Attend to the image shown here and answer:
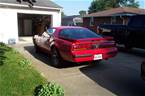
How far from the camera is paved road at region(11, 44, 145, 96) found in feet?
19.9

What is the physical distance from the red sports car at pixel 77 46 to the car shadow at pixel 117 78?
47 centimetres

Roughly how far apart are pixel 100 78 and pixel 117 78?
489mm

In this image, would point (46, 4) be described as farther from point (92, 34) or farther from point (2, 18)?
point (92, 34)

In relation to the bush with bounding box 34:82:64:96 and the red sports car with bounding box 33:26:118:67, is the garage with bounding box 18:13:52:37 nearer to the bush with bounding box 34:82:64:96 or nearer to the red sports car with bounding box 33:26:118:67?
the red sports car with bounding box 33:26:118:67

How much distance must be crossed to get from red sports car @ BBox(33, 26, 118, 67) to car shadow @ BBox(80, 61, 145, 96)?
467 mm

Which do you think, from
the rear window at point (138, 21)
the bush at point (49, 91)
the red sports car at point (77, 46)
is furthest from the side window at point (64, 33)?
the rear window at point (138, 21)

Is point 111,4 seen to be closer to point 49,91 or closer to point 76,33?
point 76,33

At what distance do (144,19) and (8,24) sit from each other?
9.32 metres

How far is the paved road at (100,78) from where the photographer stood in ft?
19.9

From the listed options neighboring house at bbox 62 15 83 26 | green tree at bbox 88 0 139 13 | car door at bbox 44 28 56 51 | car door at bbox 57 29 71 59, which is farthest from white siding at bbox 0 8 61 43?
green tree at bbox 88 0 139 13

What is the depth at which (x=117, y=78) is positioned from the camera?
7.22 m

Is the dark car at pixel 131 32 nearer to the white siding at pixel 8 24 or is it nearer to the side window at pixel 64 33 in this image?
the side window at pixel 64 33

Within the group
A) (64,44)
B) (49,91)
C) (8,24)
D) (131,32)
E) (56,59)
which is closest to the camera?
(49,91)

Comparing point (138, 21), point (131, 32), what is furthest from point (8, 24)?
point (138, 21)
